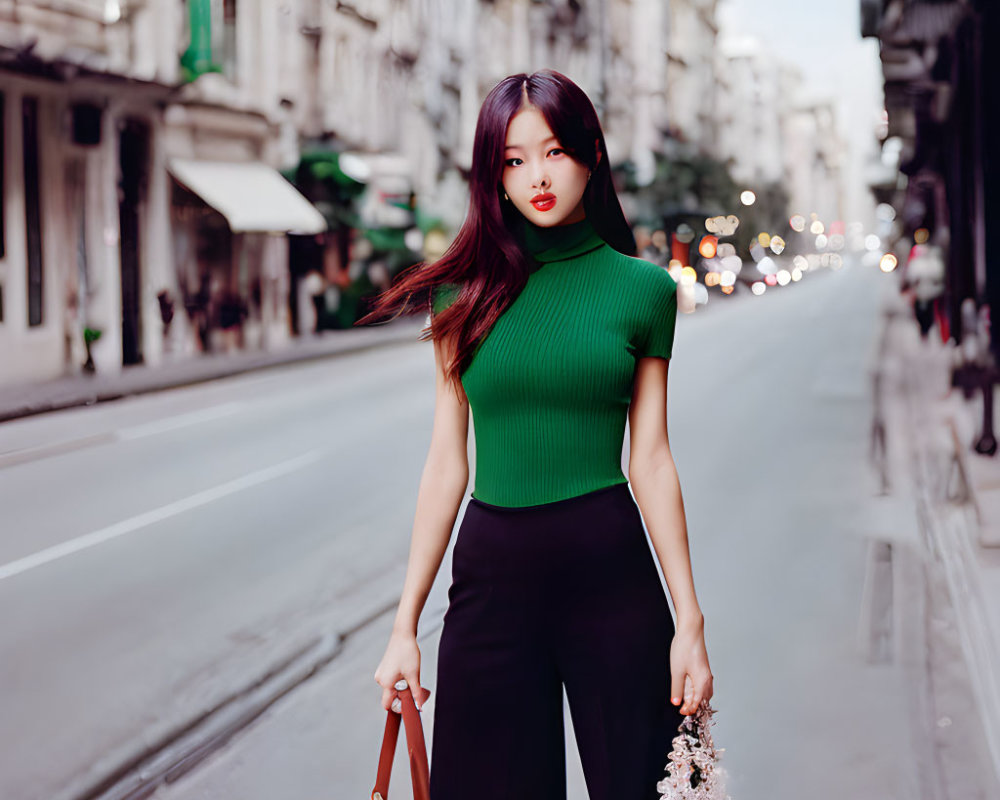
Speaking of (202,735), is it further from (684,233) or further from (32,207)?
(684,233)

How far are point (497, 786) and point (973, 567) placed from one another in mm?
5810

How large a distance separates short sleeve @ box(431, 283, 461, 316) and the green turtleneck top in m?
0.11

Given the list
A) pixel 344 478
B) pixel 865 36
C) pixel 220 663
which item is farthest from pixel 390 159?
pixel 220 663

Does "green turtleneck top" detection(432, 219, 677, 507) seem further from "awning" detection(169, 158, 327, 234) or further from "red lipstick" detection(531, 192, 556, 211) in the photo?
"awning" detection(169, 158, 327, 234)

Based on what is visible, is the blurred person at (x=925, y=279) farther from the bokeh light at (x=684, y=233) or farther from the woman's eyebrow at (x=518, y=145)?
the bokeh light at (x=684, y=233)

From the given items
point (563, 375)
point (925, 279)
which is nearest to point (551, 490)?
point (563, 375)

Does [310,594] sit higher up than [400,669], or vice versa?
[400,669]

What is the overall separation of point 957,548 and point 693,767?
21.1 ft

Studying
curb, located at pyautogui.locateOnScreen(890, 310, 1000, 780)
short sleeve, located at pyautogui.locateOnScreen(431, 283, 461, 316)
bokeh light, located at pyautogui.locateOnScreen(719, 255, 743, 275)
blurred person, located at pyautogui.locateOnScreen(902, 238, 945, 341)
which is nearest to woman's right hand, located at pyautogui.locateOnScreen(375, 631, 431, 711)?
short sleeve, located at pyautogui.locateOnScreen(431, 283, 461, 316)

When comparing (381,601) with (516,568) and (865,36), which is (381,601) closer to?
(516,568)

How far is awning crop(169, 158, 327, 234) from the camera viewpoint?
23094 millimetres

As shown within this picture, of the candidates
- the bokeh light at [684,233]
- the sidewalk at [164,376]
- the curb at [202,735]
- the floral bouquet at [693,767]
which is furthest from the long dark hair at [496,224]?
the bokeh light at [684,233]

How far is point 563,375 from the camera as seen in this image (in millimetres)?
Result: 2158

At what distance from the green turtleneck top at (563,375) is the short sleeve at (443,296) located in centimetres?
11
